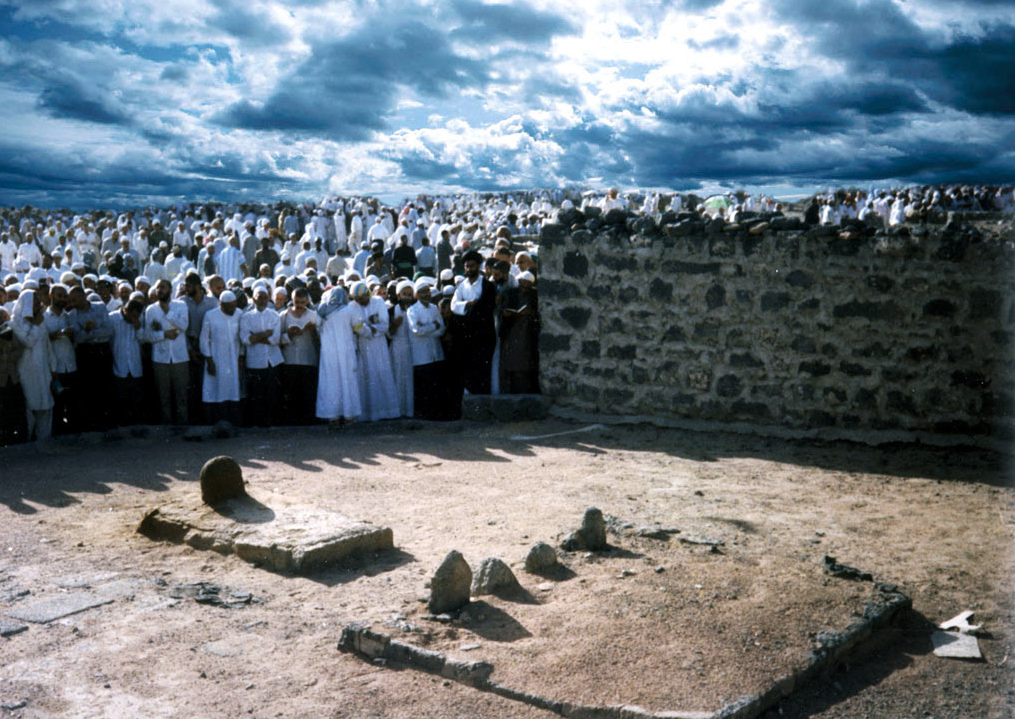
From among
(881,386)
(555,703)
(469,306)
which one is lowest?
(555,703)

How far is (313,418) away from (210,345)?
4.47 feet

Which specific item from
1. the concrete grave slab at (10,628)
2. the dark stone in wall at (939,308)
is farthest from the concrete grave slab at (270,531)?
the dark stone in wall at (939,308)

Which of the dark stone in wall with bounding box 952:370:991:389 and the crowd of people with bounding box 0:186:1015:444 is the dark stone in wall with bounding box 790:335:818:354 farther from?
the crowd of people with bounding box 0:186:1015:444

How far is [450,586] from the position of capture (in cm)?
429

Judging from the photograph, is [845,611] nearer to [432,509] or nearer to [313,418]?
[432,509]

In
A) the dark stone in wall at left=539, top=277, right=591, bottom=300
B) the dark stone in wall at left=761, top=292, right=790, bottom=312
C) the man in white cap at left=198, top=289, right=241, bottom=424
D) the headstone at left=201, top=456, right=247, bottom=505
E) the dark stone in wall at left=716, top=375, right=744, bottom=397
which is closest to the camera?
the headstone at left=201, top=456, right=247, bottom=505

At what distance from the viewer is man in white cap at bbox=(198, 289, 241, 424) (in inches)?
369

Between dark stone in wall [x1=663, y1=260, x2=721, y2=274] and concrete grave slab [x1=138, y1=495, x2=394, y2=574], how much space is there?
430 cm

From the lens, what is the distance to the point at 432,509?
6.23 meters

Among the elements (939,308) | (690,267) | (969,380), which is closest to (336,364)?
(690,267)

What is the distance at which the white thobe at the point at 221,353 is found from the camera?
938cm

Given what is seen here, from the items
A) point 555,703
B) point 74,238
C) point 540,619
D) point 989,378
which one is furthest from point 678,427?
point 74,238

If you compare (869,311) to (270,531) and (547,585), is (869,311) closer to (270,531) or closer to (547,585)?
(547,585)

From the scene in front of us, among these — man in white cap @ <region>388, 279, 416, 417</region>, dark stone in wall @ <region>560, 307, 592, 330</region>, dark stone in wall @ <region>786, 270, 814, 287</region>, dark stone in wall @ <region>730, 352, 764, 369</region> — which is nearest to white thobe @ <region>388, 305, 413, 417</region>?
man in white cap @ <region>388, 279, 416, 417</region>
